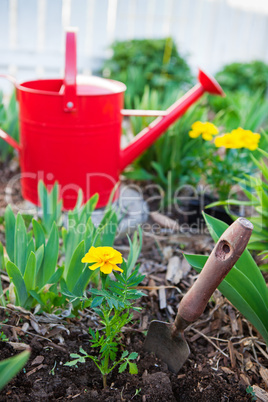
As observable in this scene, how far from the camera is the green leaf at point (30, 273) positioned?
0.92 metres

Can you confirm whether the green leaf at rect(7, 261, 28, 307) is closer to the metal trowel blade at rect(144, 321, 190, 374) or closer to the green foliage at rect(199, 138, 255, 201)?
the metal trowel blade at rect(144, 321, 190, 374)

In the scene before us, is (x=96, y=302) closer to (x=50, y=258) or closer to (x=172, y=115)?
(x=50, y=258)

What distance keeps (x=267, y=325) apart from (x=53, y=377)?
1.65 ft

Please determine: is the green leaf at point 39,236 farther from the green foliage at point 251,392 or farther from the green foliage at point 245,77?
the green foliage at point 245,77

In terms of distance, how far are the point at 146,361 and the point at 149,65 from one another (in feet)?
9.03

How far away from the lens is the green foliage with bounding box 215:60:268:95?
4000 mm

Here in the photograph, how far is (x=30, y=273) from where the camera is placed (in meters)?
0.95

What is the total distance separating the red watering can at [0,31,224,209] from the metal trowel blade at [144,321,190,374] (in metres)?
0.70

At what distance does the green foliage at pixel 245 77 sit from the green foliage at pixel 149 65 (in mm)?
746

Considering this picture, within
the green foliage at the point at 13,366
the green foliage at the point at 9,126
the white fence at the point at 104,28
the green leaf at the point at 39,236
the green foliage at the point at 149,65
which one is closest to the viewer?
the green foliage at the point at 13,366

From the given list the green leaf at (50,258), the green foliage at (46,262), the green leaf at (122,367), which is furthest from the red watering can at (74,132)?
the green leaf at (122,367)

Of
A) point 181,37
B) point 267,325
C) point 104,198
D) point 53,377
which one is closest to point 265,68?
point 181,37

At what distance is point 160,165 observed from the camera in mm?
1789

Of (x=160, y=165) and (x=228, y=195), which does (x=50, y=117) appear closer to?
(x=160, y=165)
